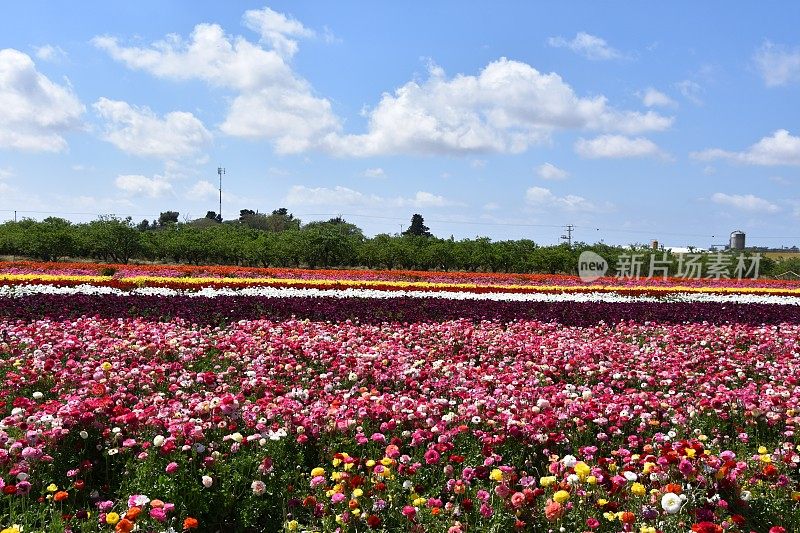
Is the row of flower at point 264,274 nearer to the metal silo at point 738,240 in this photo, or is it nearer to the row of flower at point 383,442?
the row of flower at point 383,442

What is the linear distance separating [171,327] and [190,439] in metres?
4.29

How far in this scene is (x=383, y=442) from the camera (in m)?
3.83

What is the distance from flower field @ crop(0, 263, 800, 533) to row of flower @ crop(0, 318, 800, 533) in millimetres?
16

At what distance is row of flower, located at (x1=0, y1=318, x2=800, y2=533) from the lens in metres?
3.03

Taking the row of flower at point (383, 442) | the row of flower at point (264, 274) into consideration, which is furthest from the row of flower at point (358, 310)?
the row of flower at point (264, 274)

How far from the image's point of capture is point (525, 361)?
6449mm

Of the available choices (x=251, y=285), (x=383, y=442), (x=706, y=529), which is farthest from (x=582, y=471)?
(x=251, y=285)

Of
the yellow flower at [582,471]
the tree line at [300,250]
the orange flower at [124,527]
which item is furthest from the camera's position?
the tree line at [300,250]

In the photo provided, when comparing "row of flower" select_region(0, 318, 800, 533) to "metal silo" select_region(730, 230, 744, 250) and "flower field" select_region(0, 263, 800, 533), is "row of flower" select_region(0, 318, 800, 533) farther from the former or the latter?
"metal silo" select_region(730, 230, 744, 250)

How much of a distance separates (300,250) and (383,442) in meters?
29.9

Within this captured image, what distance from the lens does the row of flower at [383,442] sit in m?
3.03

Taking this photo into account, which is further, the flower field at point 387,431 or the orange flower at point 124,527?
the flower field at point 387,431

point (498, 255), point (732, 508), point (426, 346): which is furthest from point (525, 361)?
point (498, 255)

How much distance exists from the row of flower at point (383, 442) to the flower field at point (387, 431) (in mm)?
16
